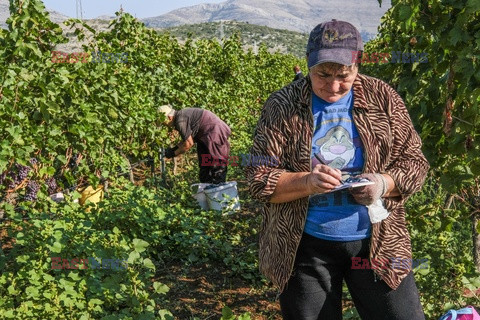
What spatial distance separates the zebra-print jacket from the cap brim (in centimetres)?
15

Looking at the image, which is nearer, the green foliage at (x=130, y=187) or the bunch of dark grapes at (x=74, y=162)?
the green foliage at (x=130, y=187)

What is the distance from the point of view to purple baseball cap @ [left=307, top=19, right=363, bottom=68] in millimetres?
1734

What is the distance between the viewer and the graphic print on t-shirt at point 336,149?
1852 mm

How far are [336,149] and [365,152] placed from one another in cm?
10

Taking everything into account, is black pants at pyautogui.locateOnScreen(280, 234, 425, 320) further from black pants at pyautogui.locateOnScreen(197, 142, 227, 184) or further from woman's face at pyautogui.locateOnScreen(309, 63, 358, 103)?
black pants at pyautogui.locateOnScreen(197, 142, 227, 184)

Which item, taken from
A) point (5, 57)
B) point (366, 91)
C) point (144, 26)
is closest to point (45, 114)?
point (5, 57)

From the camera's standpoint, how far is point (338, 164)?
1.85m

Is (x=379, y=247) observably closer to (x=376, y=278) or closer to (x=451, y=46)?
(x=376, y=278)

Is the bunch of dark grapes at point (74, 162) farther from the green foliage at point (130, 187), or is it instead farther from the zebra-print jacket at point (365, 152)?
the zebra-print jacket at point (365, 152)

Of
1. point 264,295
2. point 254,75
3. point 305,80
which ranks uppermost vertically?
point 305,80

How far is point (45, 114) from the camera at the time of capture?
358 centimetres

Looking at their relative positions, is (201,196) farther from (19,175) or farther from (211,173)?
(19,175)

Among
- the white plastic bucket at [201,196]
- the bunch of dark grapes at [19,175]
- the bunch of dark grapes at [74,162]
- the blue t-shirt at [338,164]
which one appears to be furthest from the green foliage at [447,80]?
the bunch of dark grapes at [74,162]

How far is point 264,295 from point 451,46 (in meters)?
2.24
